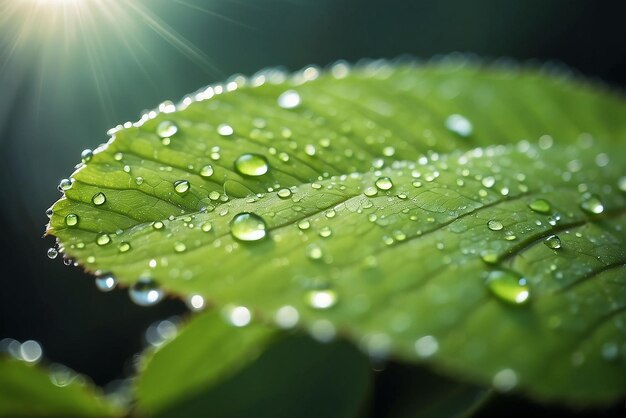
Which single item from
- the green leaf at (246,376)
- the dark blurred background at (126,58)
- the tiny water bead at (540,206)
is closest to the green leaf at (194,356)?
the green leaf at (246,376)

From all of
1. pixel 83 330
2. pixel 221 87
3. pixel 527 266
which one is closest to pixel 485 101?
pixel 221 87

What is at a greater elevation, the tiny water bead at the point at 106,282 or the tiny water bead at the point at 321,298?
the tiny water bead at the point at 321,298

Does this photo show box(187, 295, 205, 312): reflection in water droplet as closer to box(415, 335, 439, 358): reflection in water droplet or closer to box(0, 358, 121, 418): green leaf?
box(415, 335, 439, 358): reflection in water droplet

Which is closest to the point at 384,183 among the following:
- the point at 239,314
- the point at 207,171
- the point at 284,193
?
the point at 284,193

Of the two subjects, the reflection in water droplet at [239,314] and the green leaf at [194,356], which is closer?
the reflection in water droplet at [239,314]

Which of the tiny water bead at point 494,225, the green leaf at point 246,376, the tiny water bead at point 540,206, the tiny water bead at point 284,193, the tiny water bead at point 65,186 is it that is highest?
the tiny water bead at point 65,186

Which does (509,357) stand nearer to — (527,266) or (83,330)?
(527,266)

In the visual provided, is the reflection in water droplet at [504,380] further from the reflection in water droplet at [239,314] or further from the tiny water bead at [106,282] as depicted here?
the tiny water bead at [106,282]

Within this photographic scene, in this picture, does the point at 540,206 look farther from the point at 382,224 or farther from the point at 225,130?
the point at 225,130
